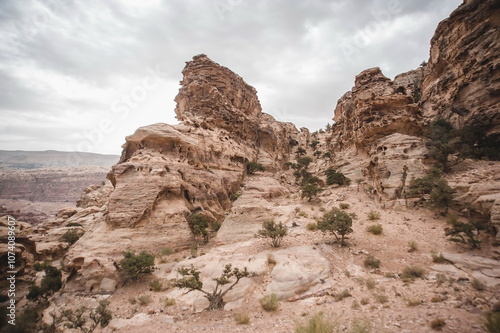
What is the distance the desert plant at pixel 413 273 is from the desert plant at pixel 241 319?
6308mm

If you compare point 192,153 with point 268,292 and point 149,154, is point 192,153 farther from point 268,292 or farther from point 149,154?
point 268,292

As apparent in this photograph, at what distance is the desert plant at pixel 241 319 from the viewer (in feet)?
22.3

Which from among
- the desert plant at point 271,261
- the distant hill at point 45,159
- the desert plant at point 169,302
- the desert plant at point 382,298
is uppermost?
the distant hill at point 45,159

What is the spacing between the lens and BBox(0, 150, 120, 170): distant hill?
162725 millimetres

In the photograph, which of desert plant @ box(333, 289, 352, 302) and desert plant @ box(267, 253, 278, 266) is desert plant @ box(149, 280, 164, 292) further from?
desert plant @ box(333, 289, 352, 302)

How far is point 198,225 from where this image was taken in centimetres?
1593

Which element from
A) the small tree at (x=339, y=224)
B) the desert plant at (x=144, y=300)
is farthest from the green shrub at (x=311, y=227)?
the desert plant at (x=144, y=300)

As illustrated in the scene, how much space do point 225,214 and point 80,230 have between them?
1832 centimetres

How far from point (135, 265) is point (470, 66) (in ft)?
108

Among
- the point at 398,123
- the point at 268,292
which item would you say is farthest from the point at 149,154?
the point at 398,123

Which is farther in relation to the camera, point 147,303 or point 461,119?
point 461,119

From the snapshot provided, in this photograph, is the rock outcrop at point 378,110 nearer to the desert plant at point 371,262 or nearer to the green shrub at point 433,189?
the green shrub at point 433,189

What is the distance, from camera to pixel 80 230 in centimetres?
2409

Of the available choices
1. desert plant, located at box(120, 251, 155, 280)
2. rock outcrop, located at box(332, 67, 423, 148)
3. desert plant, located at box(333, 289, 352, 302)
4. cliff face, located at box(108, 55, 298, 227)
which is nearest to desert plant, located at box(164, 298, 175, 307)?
A: desert plant, located at box(120, 251, 155, 280)
